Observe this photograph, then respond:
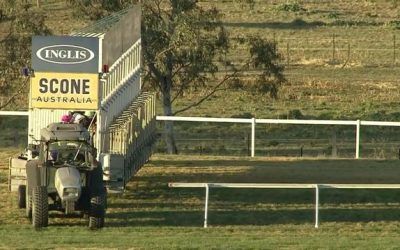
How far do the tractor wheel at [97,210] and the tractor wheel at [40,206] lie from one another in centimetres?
67

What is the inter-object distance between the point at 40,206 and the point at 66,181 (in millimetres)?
770

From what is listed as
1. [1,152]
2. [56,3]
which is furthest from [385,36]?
[1,152]

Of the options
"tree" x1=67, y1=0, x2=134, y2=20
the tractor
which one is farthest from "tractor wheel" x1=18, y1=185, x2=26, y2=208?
"tree" x1=67, y1=0, x2=134, y2=20

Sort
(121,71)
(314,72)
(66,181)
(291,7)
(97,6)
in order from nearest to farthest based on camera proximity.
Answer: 1. (66,181)
2. (121,71)
3. (97,6)
4. (314,72)
5. (291,7)

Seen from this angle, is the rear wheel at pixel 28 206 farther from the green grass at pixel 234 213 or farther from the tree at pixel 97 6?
the tree at pixel 97 6

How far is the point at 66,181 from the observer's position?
21.2 metres

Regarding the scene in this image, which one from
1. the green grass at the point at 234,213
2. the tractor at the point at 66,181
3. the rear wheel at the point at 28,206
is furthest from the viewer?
the rear wheel at the point at 28,206

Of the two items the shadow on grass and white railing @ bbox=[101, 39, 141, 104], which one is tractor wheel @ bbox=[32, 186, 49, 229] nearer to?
the shadow on grass

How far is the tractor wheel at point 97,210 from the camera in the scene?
2162cm

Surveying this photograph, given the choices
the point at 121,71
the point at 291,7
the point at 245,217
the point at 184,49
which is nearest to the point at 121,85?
the point at 121,71

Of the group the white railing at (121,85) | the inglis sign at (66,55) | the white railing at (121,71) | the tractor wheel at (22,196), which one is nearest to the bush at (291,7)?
the white railing at (121,85)

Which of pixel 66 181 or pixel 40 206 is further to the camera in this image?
pixel 40 206

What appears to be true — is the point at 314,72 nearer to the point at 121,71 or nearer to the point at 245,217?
the point at 121,71

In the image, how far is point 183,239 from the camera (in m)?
21.0
